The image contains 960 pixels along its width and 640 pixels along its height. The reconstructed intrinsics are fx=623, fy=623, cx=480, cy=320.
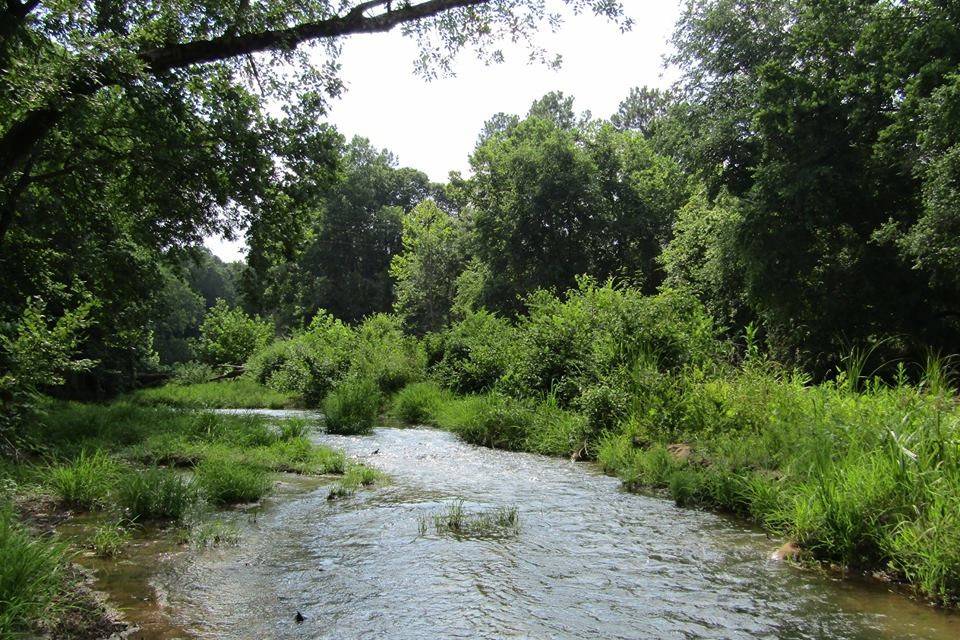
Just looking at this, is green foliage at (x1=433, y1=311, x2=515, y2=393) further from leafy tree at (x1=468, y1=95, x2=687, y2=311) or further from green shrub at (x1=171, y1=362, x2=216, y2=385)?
green shrub at (x1=171, y1=362, x2=216, y2=385)

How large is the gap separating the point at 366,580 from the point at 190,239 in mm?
7796

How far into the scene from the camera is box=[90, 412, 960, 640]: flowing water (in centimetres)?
477

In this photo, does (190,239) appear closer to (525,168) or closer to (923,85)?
(923,85)

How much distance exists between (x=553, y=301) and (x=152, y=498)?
47.4 ft

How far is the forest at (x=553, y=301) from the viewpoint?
680 cm

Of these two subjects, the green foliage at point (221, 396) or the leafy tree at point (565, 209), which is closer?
the green foliage at point (221, 396)

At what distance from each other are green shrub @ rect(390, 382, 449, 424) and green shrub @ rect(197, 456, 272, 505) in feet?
36.2

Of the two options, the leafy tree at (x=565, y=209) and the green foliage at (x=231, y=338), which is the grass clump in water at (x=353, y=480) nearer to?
the leafy tree at (x=565, y=209)

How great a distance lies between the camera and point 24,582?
4.04 metres

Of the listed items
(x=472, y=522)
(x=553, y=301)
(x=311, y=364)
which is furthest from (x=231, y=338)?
(x=472, y=522)

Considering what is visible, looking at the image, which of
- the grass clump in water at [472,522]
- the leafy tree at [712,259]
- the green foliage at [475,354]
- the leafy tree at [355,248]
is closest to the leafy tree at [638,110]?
the leafy tree at [355,248]

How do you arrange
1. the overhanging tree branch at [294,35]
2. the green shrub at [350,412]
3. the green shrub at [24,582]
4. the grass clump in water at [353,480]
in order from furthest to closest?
1. the green shrub at [350,412]
2. the grass clump in water at [353,480]
3. the overhanging tree branch at [294,35]
4. the green shrub at [24,582]

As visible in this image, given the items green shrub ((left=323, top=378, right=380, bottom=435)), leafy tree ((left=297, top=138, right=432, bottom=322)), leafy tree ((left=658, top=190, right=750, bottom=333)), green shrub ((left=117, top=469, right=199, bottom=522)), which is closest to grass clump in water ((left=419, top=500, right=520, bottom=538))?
green shrub ((left=117, top=469, right=199, bottom=522))

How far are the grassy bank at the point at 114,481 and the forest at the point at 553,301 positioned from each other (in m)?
0.05
